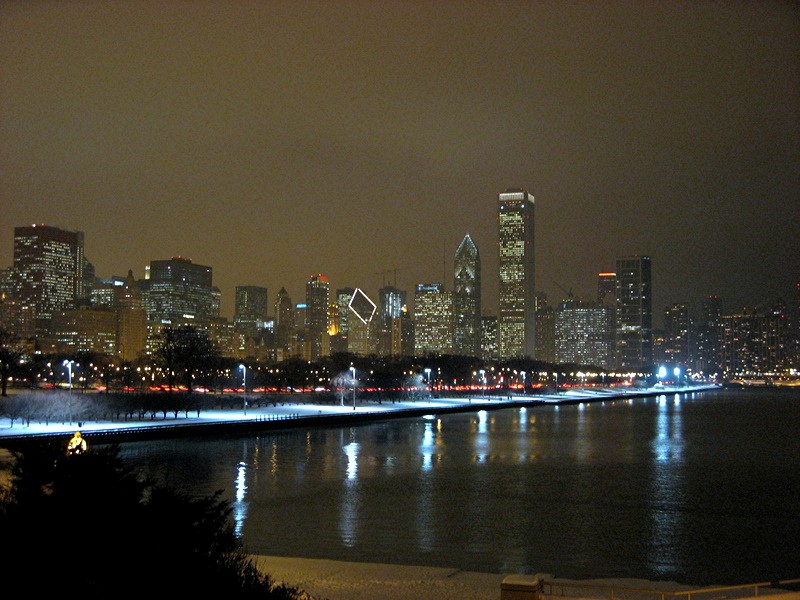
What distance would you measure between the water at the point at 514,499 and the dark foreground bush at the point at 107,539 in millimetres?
8349

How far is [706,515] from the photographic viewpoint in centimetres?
2605

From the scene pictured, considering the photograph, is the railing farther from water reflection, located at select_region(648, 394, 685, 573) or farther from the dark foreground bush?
water reflection, located at select_region(648, 394, 685, 573)

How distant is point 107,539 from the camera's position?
9.58 metres

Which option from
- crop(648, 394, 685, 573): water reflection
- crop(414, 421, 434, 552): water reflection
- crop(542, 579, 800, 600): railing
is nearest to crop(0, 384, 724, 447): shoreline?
crop(414, 421, 434, 552): water reflection

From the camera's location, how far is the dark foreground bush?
9008 mm

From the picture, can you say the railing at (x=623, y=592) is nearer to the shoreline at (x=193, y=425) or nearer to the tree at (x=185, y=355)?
the shoreline at (x=193, y=425)

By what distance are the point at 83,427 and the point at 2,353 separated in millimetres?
28246

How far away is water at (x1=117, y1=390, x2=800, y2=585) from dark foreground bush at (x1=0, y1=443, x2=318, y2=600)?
27.4ft

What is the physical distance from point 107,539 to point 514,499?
2069 centimetres

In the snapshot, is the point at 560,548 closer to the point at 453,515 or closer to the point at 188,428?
the point at 453,515

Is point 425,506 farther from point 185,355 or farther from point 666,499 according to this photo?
point 185,355

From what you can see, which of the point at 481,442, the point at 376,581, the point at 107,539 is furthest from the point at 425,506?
the point at 481,442

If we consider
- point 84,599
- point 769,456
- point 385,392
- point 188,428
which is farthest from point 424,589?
point 385,392

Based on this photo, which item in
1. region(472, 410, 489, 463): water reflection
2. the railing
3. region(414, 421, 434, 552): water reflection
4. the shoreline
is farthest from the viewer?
the shoreline
